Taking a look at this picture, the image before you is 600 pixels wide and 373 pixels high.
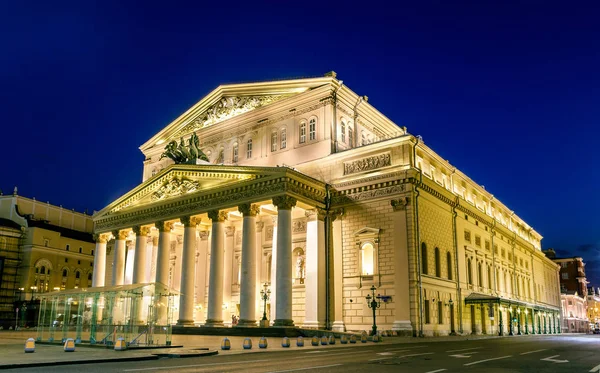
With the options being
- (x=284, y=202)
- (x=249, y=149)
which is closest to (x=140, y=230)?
(x=249, y=149)

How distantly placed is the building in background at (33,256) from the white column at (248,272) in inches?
1780

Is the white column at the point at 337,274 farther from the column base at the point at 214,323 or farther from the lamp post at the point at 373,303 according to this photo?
the column base at the point at 214,323

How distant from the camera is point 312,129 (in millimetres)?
49438

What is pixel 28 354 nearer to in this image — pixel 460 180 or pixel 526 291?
pixel 460 180

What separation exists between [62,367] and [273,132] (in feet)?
122

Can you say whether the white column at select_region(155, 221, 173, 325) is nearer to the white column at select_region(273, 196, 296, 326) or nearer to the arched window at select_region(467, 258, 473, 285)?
the white column at select_region(273, 196, 296, 326)

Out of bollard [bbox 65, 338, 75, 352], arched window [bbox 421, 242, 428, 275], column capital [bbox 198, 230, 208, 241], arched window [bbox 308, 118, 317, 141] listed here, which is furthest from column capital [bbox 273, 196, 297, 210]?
bollard [bbox 65, 338, 75, 352]

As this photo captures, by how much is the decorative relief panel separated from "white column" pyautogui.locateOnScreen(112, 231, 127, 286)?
2523 centimetres

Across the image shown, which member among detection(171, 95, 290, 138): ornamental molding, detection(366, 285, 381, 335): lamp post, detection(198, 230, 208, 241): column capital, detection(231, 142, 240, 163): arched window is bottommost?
detection(366, 285, 381, 335): lamp post

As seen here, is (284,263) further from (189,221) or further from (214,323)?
(189,221)

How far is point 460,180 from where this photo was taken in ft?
190

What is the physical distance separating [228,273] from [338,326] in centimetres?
1431

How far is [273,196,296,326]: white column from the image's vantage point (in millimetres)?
39562

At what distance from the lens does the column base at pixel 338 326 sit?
4209 centimetres
